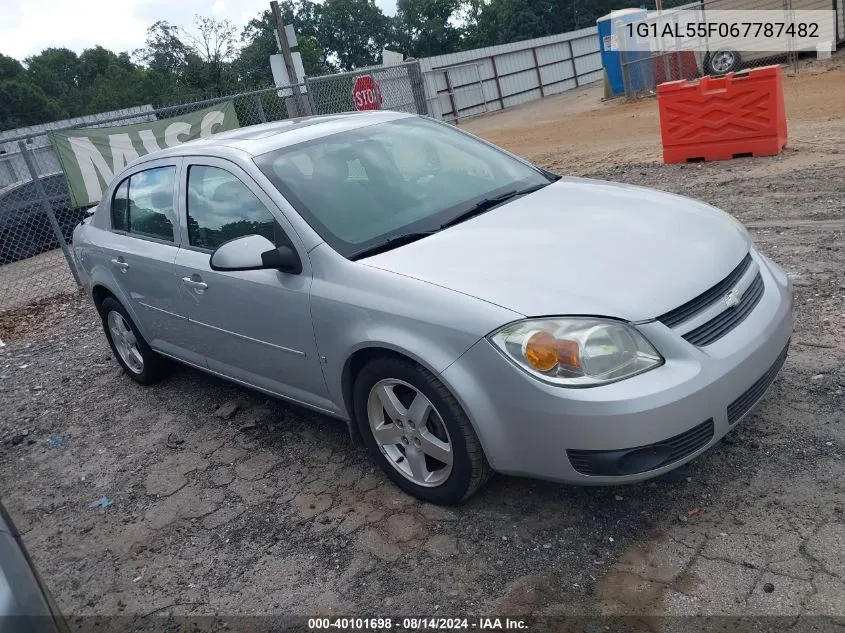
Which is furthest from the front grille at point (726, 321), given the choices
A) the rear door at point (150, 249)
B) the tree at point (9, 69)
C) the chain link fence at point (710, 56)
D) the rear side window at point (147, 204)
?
the tree at point (9, 69)

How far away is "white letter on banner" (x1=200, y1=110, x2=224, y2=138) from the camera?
10.8 m

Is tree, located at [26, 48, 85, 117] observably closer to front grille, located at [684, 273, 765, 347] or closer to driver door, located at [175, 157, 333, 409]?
driver door, located at [175, 157, 333, 409]

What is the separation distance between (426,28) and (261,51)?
21.0 meters

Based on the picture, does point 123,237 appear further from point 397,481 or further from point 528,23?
point 528,23

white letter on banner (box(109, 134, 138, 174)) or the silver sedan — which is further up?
white letter on banner (box(109, 134, 138, 174))

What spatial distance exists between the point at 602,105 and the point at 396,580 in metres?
22.3

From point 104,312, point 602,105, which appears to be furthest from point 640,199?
point 602,105

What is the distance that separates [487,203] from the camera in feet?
12.7

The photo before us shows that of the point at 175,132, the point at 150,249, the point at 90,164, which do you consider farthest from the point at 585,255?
the point at 175,132

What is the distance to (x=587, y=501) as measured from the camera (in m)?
3.25

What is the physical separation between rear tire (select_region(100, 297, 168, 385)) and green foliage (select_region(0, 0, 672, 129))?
35.7m

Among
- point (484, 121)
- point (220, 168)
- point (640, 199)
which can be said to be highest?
point (220, 168)

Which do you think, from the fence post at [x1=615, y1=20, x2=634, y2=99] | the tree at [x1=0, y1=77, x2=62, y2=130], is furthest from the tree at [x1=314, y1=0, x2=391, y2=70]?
the fence post at [x1=615, y1=20, x2=634, y2=99]

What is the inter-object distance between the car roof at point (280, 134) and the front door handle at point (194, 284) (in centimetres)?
73
